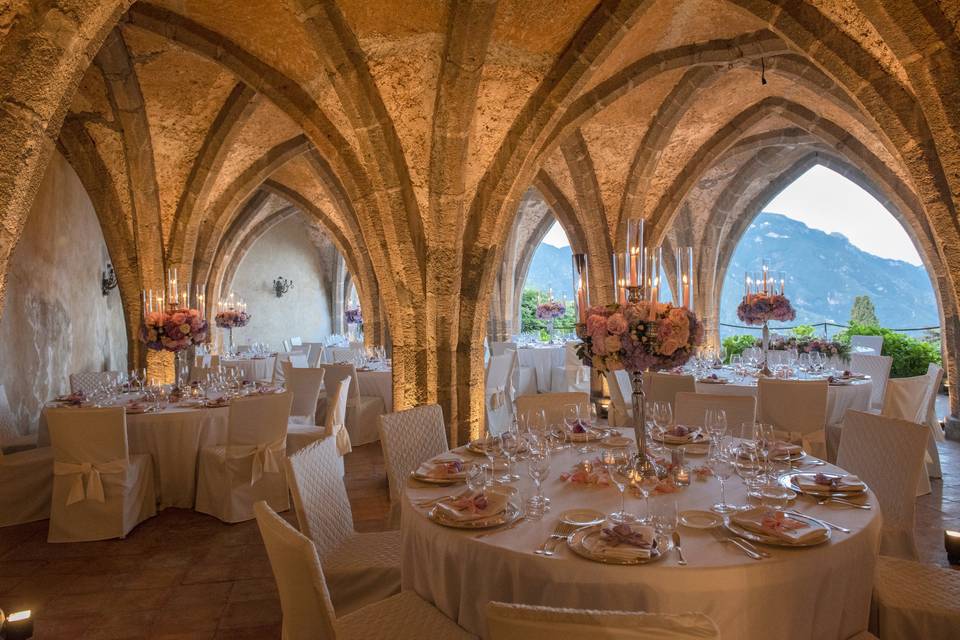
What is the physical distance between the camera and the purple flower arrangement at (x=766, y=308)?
6406 mm

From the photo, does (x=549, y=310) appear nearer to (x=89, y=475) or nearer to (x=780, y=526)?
(x=89, y=475)

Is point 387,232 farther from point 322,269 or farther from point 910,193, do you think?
point 322,269

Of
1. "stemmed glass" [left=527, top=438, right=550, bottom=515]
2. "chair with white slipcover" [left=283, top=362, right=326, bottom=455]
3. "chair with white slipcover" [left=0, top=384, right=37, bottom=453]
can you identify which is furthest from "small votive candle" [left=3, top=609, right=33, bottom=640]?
"chair with white slipcover" [left=283, top=362, right=326, bottom=455]

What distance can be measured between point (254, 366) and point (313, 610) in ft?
28.5

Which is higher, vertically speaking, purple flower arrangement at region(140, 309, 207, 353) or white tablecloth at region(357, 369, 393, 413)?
purple flower arrangement at region(140, 309, 207, 353)

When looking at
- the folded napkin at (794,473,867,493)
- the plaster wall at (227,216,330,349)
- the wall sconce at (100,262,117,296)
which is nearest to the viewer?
the folded napkin at (794,473,867,493)

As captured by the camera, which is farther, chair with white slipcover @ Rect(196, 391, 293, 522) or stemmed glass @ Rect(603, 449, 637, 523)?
chair with white slipcover @ Rect(196, 391, 293, 522)

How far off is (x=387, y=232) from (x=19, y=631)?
4.07 m

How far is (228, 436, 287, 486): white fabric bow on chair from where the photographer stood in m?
4.74

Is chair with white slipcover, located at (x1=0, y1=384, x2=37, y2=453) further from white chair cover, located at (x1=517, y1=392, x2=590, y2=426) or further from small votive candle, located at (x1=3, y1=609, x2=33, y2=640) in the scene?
white chair cover, located at (x1=517, y1=392, x2=590, y2=426)

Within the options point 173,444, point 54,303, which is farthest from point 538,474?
point 54,303

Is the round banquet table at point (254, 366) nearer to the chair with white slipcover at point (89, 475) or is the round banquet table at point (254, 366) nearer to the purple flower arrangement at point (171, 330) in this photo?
Result: the purple flower arrangement at point (171, 330)

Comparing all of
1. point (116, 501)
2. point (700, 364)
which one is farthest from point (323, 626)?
point (700, 364)

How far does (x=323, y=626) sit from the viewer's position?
180 cm
